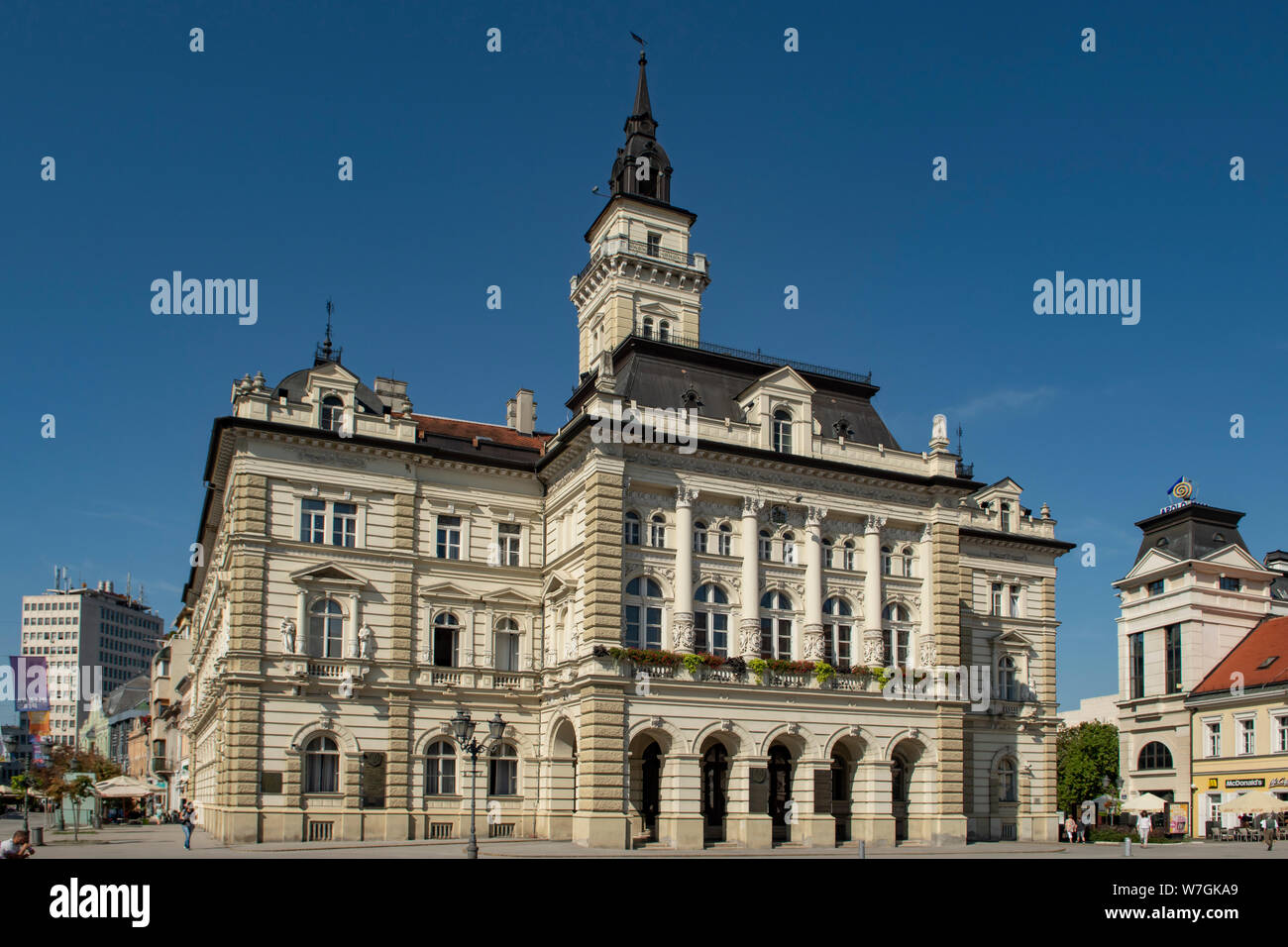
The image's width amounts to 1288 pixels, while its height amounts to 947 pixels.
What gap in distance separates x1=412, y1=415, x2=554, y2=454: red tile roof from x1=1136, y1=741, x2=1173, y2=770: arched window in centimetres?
4324

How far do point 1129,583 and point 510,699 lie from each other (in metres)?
46.8

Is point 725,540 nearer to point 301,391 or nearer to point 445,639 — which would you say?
point 445,639

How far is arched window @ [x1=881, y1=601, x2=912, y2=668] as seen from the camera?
1948 inches

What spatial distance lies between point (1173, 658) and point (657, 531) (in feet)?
140

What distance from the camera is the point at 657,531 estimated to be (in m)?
45.8

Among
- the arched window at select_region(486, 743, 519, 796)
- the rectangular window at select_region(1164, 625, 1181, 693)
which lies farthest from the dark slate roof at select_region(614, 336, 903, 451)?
the rectangular window at select_region(1164, 625, 1181, 693)

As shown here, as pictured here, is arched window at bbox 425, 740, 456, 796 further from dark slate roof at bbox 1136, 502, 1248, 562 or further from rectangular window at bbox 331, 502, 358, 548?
dark slate roof at bbox 1136, 502, 1248, 562

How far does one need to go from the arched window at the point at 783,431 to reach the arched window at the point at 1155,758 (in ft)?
126

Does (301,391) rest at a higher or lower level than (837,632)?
higher

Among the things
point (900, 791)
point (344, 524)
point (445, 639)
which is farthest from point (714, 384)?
point (900, 791)

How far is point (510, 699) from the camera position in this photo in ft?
156

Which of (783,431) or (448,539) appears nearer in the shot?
(448,539)

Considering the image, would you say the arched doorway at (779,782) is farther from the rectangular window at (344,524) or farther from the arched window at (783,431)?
the rectangular window at (344,524)
